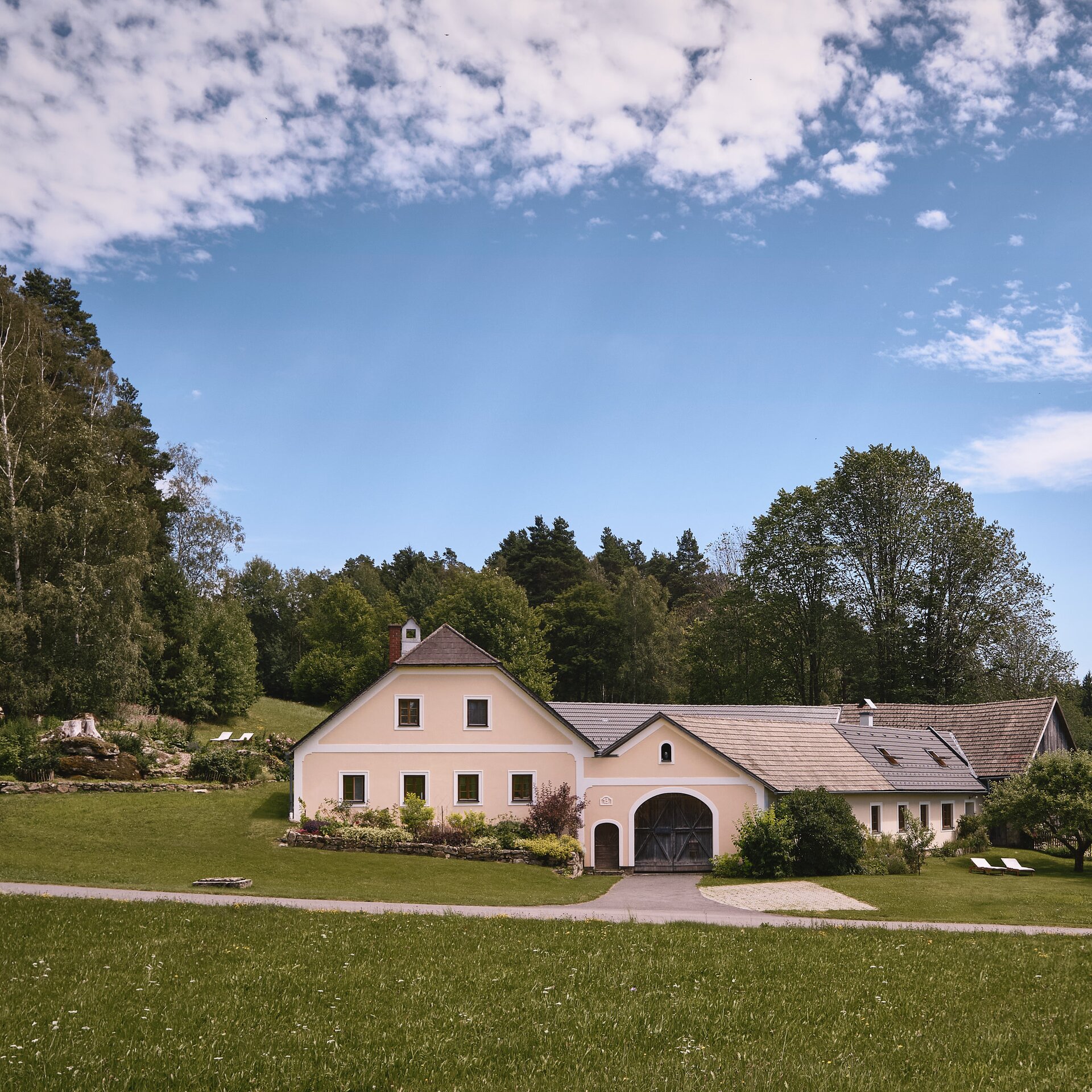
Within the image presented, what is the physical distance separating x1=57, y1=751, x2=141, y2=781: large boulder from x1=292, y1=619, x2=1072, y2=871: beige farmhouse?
656 centimetres

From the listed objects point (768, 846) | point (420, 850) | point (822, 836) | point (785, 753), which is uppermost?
point (785, 753)

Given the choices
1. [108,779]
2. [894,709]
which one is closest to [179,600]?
[108,779]

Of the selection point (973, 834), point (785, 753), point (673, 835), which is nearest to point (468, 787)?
point (673, 835)

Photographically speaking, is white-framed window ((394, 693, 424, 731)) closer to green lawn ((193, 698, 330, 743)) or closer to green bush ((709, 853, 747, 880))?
green bush ((709, 853, 747, 880))

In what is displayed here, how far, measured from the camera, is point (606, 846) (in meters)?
35.6

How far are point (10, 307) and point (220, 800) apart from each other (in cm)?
2743

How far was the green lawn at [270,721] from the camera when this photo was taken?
55469 mm

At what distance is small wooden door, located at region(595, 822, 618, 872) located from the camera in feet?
116

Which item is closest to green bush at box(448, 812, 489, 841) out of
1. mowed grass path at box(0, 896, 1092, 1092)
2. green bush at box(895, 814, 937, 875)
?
green bush at box(895, 814, 937, 875)

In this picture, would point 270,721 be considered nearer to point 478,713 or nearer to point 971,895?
point 478,713

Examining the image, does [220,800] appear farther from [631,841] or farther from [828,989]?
[828,989]

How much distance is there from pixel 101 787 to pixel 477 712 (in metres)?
13.8

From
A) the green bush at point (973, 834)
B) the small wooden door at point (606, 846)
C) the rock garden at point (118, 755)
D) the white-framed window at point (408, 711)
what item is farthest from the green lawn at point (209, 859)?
the green bush at point (973, 834)

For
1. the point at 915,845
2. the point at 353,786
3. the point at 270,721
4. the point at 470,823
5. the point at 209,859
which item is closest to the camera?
the point at 209,859
